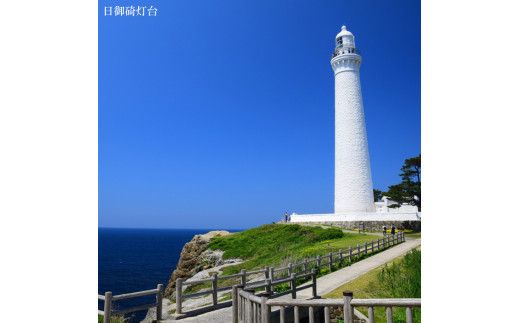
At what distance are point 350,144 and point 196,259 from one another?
386 inches

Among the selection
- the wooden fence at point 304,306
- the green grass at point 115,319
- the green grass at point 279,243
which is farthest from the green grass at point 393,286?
the green grass at point 279,243

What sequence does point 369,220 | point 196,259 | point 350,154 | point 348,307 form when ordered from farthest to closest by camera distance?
point 350,154 < point 369,220 < point 196,259 < point 348,307

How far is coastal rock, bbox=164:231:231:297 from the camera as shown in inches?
685

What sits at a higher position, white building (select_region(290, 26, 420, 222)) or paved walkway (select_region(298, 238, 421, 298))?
white building (select_region(290, 26, 420, 222))

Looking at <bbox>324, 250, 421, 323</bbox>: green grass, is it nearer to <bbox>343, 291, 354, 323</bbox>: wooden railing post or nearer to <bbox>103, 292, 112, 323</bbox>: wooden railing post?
<bbox>343, 291, 354, 323</bbox>: wooden railing post

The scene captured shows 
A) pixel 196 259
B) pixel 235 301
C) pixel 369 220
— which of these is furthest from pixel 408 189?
pixel 235 301

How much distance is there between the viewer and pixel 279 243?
688 inches

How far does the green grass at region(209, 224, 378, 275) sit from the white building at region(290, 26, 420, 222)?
99.0 inches

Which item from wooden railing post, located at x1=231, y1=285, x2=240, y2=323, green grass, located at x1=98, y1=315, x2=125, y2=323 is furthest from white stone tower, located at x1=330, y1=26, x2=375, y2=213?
green grass, located at x1=98, y1=315, x2=125, y2=323

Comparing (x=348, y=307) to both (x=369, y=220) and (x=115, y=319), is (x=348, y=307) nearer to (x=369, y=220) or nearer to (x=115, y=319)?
(x=115, y=319)

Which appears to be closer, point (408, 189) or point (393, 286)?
point (393, 286)
